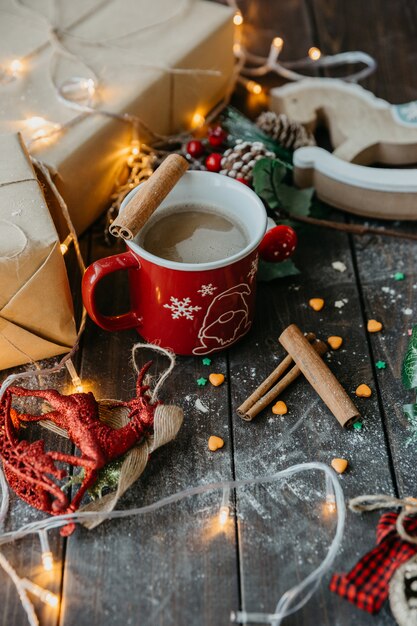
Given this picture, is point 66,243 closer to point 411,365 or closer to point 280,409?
point 280,409

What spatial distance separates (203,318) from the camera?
2.75 ft

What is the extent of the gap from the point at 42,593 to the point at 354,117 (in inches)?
32.2

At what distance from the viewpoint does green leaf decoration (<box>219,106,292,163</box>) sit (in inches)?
43.0

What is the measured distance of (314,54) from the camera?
50.7 inches

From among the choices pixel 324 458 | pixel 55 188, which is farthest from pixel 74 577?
pixel 55 188

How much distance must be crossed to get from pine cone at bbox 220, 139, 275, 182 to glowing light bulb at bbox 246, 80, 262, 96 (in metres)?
0.26

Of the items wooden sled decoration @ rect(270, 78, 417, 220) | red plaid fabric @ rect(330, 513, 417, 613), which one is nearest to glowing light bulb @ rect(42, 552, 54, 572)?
red plaid fabric @ rect(330, 513, 417, 613)

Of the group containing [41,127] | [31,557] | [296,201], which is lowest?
[31,557]

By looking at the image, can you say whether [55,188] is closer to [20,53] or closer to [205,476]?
[20,53]

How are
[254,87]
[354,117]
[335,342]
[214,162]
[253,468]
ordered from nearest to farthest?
[253,468] → [335,342] → [214,162] → [354,117] → [254,87]

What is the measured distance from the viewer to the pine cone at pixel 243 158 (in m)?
1.00

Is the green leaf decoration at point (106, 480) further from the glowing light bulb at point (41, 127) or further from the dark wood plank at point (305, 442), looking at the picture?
the glowing light bulb at point (41, 127)

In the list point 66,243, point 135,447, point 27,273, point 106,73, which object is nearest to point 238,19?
point 106,73

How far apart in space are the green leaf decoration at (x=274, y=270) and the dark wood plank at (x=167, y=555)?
0.66ft
